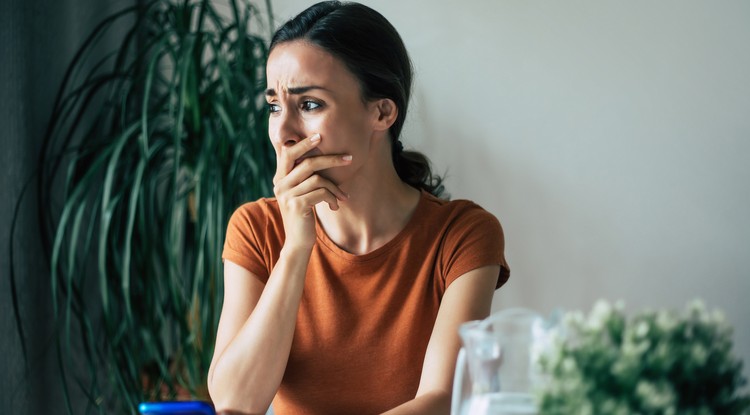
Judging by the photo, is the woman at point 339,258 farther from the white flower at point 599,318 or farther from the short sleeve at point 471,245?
the white flower at point 599,318

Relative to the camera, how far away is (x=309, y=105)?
52.7 inches

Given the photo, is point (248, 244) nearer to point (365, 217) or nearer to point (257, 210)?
point (257, 210)

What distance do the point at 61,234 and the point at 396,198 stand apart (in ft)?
2.80

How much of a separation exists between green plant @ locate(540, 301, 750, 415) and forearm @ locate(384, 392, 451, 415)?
1.54 feet

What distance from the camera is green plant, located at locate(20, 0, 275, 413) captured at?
188cm

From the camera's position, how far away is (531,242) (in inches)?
85.4

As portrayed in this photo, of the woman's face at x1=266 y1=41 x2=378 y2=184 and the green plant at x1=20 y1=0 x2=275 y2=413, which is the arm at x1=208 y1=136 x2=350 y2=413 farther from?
the green plant at x1=20 y1=0 x2=275 y2=413

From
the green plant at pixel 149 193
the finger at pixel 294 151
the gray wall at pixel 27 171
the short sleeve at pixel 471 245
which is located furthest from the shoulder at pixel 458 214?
the gray wall at pixel 27 171

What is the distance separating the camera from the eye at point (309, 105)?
1335 mm

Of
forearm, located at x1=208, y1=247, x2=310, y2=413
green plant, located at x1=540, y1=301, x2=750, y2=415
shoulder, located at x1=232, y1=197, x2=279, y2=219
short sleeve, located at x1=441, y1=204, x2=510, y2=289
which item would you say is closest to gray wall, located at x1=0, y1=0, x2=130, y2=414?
shoulder, located at x1=232, y1=197, x2=279, y2=219

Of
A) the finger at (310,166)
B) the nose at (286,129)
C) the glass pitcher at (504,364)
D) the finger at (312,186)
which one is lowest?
the glass pitcher at (504,364)

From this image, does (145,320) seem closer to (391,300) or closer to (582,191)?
(391,300)

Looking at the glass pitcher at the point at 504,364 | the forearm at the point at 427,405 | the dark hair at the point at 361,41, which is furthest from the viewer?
the dark hair at the point at 361,41

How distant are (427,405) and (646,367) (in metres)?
0.56
